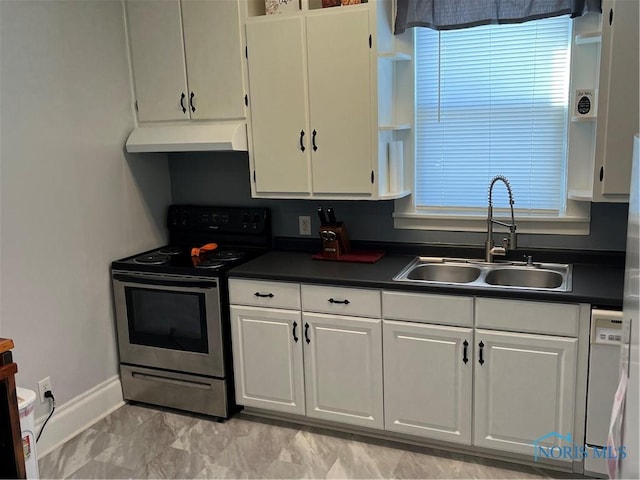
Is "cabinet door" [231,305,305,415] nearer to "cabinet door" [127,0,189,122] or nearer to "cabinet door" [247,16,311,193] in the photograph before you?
"cabinet door" [247,16,311,193]

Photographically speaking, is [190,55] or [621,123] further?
[190,55]

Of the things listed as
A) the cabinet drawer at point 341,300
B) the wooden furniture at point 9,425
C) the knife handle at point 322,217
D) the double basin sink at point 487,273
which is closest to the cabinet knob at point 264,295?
the cabinet drawer at point 341,300

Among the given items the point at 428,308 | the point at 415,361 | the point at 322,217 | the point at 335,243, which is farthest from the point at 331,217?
the point at 415,361

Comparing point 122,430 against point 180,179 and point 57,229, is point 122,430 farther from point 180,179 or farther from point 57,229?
point 180,179

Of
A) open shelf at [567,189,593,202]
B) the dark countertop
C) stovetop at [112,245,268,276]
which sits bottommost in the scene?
the dark countertop

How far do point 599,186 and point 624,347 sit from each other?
149 centimetres

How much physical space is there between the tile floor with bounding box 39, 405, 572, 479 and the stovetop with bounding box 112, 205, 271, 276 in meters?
0.85

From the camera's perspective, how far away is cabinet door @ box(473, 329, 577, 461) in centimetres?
242

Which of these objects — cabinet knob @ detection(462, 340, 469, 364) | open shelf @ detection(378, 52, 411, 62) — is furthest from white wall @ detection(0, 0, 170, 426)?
cabinet knob @ detection(462, 340, 469, 364)

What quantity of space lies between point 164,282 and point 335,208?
1046mm

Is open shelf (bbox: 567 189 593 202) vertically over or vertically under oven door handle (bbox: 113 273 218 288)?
over

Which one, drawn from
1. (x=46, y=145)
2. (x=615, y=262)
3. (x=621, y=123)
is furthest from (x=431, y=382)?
(x=46, y=145)

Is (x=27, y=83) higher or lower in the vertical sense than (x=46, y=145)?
higher

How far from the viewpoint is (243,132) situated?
307 cm
